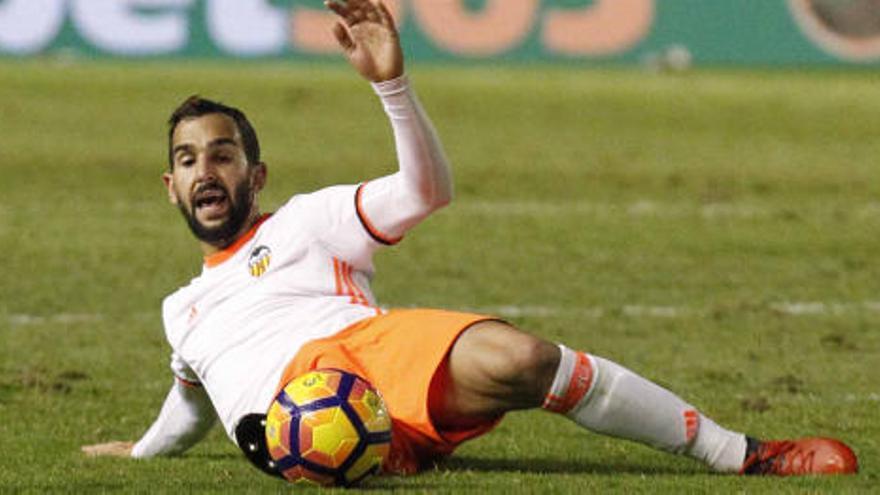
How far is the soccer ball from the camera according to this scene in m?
5.77

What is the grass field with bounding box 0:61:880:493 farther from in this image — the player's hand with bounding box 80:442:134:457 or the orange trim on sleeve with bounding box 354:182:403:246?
the orange trim on sleeve with bounding box 354:182:403:246

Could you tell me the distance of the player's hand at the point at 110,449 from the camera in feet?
21.9

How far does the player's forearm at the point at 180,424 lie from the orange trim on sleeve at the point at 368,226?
0.83m

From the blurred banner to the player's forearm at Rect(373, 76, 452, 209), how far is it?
17018mm

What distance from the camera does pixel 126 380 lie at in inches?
329

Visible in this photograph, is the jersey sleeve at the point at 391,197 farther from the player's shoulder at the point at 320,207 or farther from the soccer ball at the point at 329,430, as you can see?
the soccer ball at the point at 329,430

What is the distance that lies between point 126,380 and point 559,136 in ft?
40.3

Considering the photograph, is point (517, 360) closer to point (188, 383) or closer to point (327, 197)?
point (327, 197)

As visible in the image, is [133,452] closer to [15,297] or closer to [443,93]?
[15,297]

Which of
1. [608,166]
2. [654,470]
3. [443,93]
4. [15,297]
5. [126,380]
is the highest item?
[654,470]

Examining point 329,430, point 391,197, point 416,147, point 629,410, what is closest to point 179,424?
point 329,430

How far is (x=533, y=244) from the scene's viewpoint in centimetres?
1286

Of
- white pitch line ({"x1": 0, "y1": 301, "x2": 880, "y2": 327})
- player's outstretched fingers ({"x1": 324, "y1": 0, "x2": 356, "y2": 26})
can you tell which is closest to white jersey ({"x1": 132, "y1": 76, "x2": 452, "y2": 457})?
player's outstretched fingers ({"x1": 324, "y1": 0, "x2": 356, "y2": 26})

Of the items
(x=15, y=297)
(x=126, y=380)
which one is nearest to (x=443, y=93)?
(x=15, y=297)
